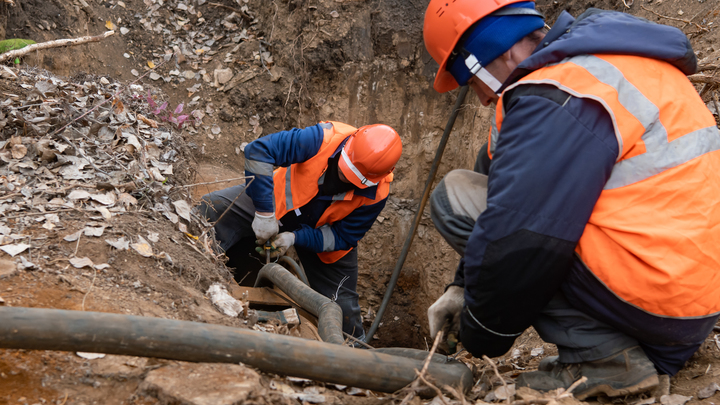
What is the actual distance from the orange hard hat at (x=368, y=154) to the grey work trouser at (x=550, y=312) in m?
1.62

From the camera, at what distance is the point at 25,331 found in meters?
1.33

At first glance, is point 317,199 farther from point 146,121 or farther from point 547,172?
point 547,172

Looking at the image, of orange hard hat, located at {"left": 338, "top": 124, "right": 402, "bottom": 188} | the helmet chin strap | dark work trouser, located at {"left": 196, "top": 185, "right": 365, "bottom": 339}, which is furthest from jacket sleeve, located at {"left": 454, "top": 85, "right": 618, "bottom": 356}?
dark work trouser, located at {"left": 196, "top": 185, "right": 365, "bottom": 339}

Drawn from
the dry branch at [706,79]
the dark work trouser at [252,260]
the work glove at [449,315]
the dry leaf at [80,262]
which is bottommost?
the dark work trouser at [252,260]

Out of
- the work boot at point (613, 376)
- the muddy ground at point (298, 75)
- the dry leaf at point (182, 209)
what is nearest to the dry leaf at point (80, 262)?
the dry leaf at point (182, 209)

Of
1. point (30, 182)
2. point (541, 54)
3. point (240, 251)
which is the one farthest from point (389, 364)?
point (240, 251)

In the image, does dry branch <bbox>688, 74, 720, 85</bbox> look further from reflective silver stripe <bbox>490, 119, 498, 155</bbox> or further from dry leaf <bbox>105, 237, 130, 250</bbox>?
dry leaf <bbox>105, 237, 130, 250</bbox>

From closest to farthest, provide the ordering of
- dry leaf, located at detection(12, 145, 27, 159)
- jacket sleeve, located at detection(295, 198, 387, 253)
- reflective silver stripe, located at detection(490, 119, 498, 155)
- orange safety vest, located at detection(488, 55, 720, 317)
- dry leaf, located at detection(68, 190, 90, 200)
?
orange safety vest, located at detection(488, 55, 720, 317), reflective silver stripe, located at detection(490, 119, 498, 155), dry leaf, located at detection(68, 190, 90, 200), dry leaf, located at detection(12, 145, 27, 159), jacket sleeve, located at detection(295, 198, 387, 253)

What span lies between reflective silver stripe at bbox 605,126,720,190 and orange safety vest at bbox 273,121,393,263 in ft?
8.73

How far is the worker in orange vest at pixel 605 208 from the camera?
5.19ft

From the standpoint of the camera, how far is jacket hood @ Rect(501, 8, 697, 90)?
1.67 meters

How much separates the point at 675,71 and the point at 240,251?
4.10 metres

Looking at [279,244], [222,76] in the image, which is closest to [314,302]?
[279,244]

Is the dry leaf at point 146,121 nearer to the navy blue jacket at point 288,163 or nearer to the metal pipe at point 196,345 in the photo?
the navy blue jacket at point 288,163
